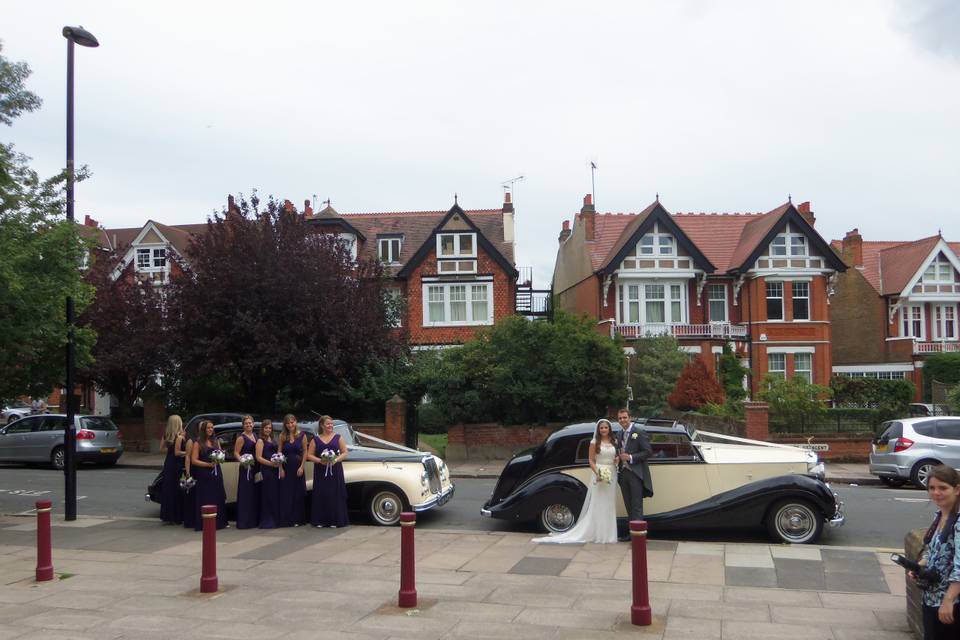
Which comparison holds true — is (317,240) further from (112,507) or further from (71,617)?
(71,617)

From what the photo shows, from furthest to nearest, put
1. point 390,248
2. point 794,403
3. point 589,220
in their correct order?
1. point 589,220
2. point 390,248
3. point 794,403

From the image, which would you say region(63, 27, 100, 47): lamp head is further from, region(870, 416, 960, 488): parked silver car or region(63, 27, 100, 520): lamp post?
region(870, 416, 960, 488): parked silver car

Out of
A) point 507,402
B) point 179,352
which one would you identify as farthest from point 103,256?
point 507,402

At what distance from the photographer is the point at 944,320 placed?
40688 mm

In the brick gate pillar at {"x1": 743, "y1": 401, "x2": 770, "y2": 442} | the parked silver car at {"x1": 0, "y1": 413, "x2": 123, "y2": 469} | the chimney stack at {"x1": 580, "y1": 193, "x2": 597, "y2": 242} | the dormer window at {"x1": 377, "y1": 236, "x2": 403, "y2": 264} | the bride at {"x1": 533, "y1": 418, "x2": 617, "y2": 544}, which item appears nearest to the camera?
the bride at {"x1": 533, "y1": 418, "x2": 617, "y2": 544}

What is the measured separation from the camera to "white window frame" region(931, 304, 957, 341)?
134 feet

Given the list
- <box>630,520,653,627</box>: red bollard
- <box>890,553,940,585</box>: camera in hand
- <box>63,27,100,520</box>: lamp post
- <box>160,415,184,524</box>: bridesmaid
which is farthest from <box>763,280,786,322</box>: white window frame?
<box>890,553,940,585</box>: camera in hand

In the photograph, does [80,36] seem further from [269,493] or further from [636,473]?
[636,473]

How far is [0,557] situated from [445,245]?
2550cm

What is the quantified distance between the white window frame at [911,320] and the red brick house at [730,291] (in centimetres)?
674

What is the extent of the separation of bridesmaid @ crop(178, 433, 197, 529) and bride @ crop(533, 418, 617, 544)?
5198mm

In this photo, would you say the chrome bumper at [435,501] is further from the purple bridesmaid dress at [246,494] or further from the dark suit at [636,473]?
the dark suit at [636,473]

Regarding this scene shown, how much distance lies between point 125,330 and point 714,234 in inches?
986

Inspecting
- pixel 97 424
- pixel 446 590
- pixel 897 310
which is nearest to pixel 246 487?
pixel 446 590
